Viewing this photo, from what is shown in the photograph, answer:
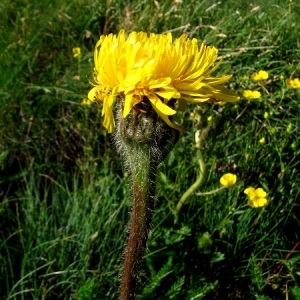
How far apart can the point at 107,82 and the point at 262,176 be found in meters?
1.27

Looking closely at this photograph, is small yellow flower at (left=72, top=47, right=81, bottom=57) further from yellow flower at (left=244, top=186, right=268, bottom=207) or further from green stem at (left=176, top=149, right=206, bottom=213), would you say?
yellow flower at (left=244, top=186, right=268, bottom=207)

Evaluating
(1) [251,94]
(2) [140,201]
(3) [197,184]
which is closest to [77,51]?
(1) [251,94]

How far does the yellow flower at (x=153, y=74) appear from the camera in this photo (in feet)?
3.68

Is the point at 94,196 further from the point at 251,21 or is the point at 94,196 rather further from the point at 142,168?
the point at 251,21

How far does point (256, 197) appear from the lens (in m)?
2.05

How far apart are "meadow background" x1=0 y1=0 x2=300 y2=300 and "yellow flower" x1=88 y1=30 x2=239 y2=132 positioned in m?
0.43

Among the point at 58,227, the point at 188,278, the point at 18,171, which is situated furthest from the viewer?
the point at 18,171

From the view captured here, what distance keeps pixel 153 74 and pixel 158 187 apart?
115 centimetres

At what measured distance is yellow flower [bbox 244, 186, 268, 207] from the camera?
202cm

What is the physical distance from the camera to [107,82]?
47.5 inches

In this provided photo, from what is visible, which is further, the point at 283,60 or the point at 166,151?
the point at 283,60

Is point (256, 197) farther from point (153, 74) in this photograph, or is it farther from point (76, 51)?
point (76, 51)

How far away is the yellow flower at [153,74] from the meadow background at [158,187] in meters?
0.43

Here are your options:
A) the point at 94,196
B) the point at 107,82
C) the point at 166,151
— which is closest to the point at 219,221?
the point at 94,196
